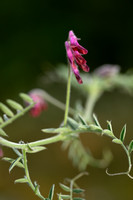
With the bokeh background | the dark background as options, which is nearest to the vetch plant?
the bokeh background

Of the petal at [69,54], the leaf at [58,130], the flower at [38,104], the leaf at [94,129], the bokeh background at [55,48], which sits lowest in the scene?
the leaf at [94,129]

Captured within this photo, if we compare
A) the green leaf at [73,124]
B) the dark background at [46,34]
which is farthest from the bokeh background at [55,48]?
the green leaf at [73,124]

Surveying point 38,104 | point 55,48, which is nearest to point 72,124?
point 38,104

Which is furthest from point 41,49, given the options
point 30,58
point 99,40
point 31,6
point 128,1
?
point 128,1

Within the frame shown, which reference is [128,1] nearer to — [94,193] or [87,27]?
[87,27]

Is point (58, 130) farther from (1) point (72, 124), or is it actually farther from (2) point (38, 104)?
(2) point (38, 104)

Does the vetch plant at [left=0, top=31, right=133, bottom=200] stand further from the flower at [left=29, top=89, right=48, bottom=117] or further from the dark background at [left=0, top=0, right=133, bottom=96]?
the dark background at [left=0, top=0, right=133, bottom=96]

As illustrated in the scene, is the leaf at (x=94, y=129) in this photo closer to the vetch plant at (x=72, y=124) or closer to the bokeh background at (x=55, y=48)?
the vetch plant at (x=72, y=124)
